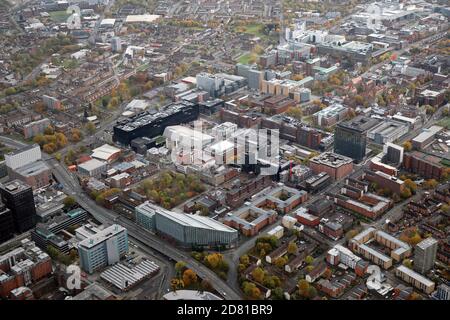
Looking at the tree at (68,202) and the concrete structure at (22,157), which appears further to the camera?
the concrete structure at (22,157)

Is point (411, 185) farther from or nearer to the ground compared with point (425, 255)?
nearer to the ground

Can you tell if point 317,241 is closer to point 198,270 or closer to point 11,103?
point 198,270

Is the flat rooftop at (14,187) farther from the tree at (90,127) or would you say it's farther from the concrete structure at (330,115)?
the concrete structure at (330,115)

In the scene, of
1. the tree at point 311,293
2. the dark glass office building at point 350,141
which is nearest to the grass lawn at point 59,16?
the dark glass office building at point 350,141

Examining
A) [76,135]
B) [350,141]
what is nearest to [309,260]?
[350,141]

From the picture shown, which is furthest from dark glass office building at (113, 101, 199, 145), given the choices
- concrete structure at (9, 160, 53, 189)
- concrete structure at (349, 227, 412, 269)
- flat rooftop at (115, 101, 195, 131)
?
Result: concrete structure at (349, 227, 412, 269)

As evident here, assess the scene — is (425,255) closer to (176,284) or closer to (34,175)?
(176,284)

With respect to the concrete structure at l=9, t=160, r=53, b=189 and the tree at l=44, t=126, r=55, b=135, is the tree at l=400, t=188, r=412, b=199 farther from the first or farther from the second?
the tree at l=44, t=126, r=55, b=135
